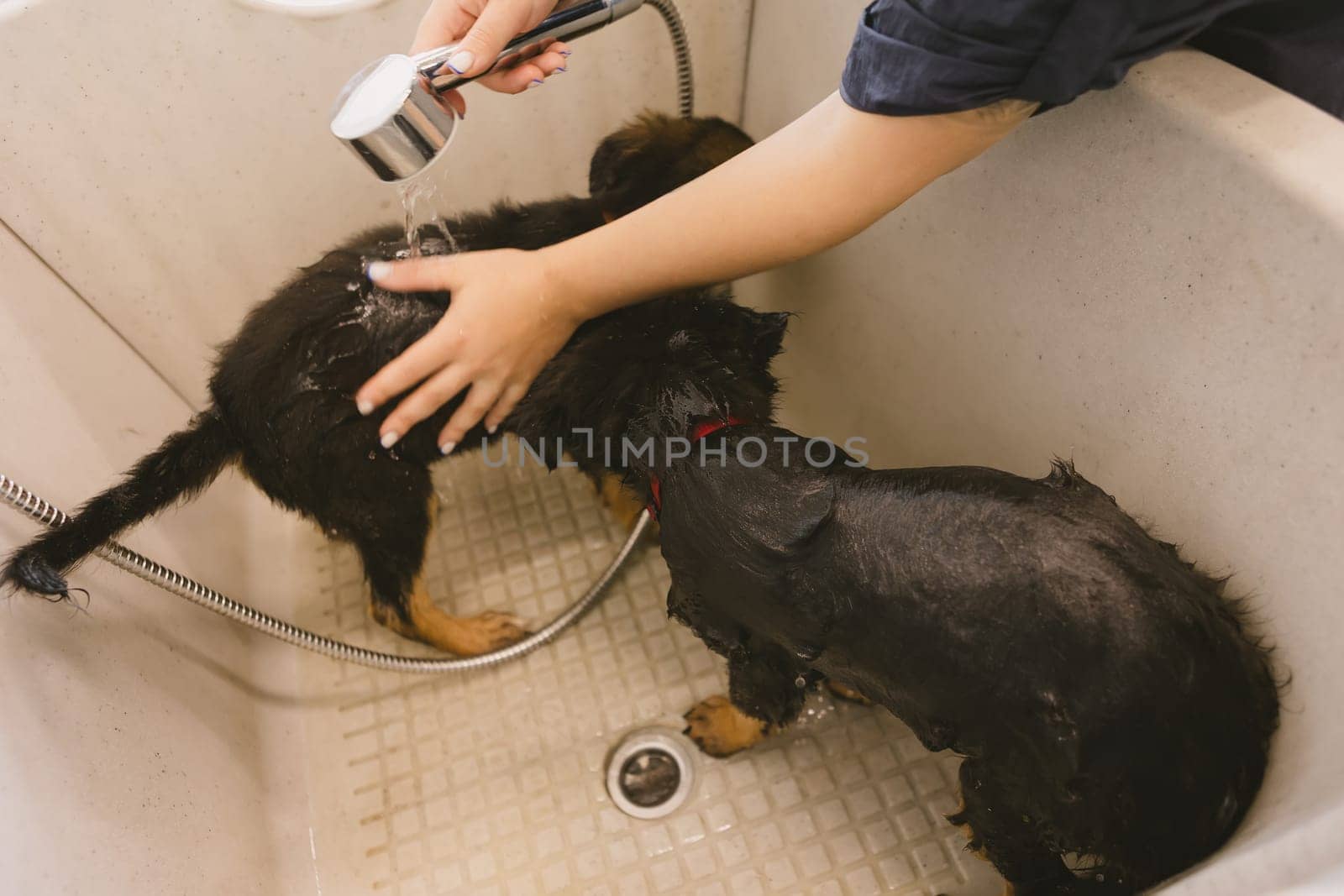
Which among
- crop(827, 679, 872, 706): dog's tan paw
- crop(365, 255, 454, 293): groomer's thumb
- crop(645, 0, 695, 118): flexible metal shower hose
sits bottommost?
crop(827, 679, 872, 706): dog's tan paw

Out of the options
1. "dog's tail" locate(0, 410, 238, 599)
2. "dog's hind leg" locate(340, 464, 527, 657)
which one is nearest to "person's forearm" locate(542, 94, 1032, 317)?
"dog's hind leg" locate(340, 464, 527, 657)

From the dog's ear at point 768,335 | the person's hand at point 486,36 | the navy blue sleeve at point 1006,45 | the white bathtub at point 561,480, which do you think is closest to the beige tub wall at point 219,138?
the white bathtub at point 561,480

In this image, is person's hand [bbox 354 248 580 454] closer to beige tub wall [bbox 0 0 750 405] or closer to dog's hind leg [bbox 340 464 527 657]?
dog's hind leg [bbox 340 464 527 657]

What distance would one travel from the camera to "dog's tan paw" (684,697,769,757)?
125 cm

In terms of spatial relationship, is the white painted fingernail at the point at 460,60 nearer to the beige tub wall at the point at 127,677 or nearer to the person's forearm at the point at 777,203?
the person's forearm at the point at 777,203

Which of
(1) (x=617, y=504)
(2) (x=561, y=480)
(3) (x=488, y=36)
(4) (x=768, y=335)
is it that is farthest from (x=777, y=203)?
(2) (x=561, y=480)

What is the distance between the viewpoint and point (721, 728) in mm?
1274

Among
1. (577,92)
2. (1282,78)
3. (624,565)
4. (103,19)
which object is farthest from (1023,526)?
(103,19)

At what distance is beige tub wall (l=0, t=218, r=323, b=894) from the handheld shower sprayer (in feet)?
1.85

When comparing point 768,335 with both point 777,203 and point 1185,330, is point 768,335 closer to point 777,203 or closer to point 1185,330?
point 777,203

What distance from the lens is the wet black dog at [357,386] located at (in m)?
0.96

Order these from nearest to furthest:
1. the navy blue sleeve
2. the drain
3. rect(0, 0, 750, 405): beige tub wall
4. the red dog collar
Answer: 1. the navy blue sleeve
2. the red dog collar
3. rect(0, 0, 750, 405): beige tub wall
4. the drain

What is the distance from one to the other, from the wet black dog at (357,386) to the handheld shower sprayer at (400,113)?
0.57 ft

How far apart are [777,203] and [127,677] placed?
93 cm
